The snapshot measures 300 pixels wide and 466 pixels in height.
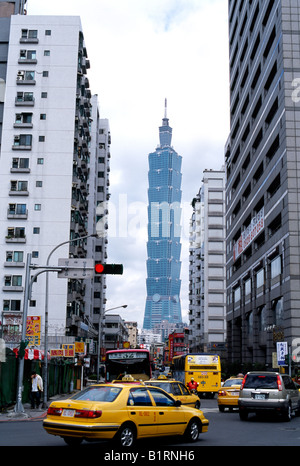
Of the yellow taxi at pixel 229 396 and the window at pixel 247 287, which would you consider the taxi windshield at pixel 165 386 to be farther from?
the window at pixel 247 287

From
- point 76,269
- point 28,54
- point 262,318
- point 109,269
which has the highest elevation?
point 28,54

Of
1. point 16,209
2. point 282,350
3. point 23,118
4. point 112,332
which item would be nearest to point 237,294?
point 16,209

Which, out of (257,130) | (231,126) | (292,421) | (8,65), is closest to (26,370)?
(292,421)

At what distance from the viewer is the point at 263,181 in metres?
61.1

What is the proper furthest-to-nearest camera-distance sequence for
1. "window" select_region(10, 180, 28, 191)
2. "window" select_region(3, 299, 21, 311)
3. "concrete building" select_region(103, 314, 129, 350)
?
"concrete building" select_region(103, 314, 129, 350)
"window" select_region(10, 180, 28, 191)
"window" select_region(3, 299, 21, 311)

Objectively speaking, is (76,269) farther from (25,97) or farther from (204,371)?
(25,97)

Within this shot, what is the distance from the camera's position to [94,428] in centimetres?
1247

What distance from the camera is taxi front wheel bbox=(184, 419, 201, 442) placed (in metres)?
14.9

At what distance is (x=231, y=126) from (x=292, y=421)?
226ft

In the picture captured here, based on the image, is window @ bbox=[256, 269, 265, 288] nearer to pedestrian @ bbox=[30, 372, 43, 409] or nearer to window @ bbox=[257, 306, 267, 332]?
window @ bbox=[257, 306, 267, 332]

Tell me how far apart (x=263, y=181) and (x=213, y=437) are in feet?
155

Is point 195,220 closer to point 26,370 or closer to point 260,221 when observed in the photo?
point 260,221

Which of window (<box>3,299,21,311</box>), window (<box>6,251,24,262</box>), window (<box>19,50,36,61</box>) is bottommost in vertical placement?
window (<box>3,299,21,311</box>)

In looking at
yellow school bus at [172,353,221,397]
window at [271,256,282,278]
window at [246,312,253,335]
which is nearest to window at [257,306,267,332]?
window at [246,312,253,335]
